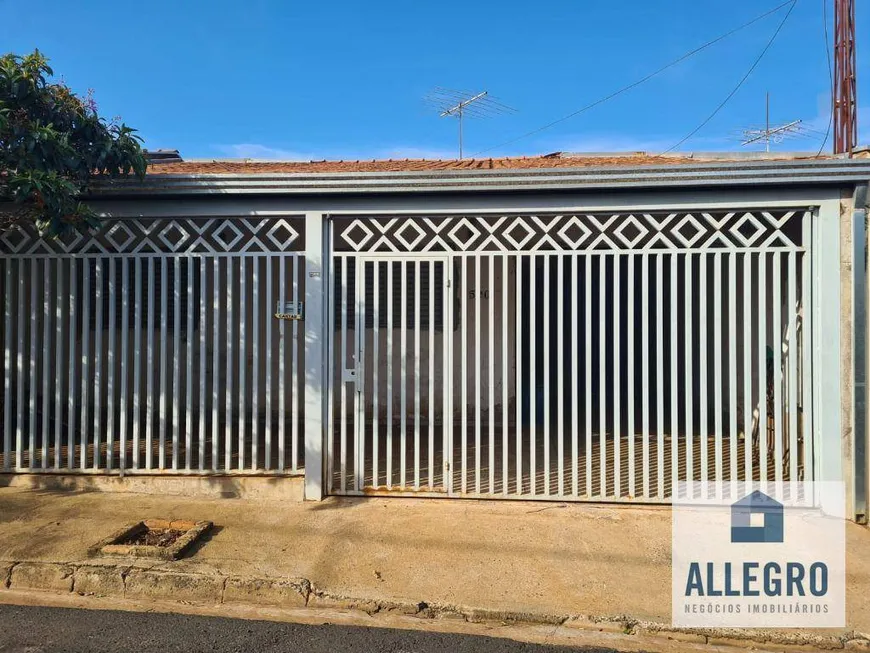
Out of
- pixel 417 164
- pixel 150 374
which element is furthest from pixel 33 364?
pixel 417 164

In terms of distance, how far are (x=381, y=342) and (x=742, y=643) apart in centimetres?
578

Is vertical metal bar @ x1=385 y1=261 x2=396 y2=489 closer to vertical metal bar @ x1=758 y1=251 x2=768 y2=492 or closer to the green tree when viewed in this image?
the green tree

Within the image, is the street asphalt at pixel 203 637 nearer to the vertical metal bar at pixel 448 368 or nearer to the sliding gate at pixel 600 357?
the sliding gate at pixel 600 357

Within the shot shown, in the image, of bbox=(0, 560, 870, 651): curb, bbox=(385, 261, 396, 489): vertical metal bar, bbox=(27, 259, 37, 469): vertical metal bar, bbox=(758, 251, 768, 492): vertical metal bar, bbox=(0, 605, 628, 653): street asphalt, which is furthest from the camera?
bbox=(27, 259, 37, 469): vertical metal bar

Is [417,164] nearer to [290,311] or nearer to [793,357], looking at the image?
[290,311]

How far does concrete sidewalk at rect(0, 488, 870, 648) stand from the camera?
3.43 meters

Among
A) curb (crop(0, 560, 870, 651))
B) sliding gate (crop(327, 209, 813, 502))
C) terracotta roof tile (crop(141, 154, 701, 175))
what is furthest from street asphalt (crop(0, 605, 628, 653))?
terracotta roof tile (crop(141, 154, 701, 175))

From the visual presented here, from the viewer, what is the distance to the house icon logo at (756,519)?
419 centimetres

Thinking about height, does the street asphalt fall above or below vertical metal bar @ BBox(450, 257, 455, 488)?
below

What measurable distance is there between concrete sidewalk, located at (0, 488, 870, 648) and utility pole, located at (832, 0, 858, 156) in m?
5.43

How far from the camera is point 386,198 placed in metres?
4.88

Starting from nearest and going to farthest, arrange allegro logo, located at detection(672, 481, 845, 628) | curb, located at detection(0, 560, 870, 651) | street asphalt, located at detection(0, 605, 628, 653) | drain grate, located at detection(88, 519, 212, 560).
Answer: street asphalt, located at detection(0, 605, 628, 653)
curb, located at detection(0, 560, 870, 651)
allegro logo, located at detection(672, 481, 845, 628)
drain grate, located at detection(88, 519, 212, 560)

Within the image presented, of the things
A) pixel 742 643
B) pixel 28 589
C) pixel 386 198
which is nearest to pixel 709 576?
pixel 742 643

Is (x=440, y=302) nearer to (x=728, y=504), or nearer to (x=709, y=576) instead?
(x=728, y=504)
